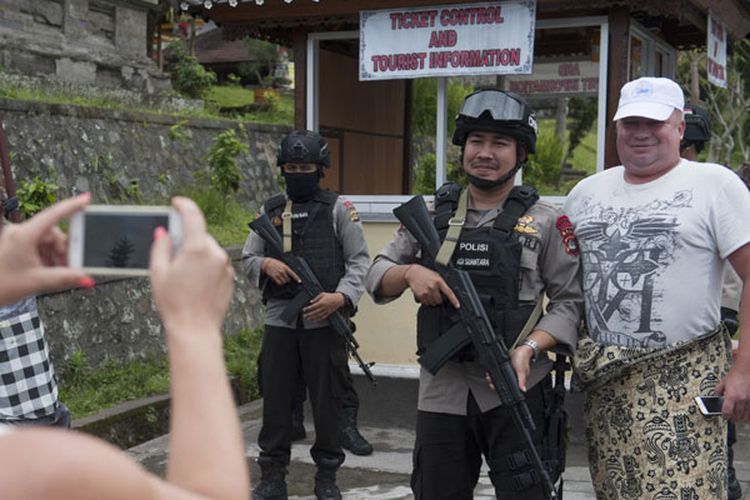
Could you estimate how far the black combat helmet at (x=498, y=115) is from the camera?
3352 mm

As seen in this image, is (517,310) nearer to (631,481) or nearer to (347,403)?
(631,481)

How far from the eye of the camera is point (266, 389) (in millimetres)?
5117

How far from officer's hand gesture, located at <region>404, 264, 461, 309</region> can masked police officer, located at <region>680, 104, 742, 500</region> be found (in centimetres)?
184

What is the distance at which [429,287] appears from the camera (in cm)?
324

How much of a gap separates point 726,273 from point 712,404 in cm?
163

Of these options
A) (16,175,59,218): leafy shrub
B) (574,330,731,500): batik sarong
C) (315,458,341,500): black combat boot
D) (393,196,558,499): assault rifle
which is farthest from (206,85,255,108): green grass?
(574,330,731,500): batik sarong

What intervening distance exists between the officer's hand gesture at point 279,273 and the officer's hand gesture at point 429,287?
6.15 feet

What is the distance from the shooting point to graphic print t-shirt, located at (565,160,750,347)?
307 cm

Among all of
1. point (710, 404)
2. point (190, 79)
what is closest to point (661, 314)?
point (710, 404)

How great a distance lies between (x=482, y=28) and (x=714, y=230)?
350cm

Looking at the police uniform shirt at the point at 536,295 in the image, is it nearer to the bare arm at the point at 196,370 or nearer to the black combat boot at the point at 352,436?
the bare arm at the point at 196,370

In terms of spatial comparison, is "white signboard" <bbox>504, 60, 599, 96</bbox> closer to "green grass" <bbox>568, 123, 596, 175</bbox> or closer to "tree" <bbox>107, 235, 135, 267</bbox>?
"tree" <bbox>107, 235, 135, 267</bbox>

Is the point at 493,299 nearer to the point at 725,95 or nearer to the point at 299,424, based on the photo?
the point at 299,424

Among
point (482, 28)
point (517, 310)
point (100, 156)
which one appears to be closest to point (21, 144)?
point (100, 156)
